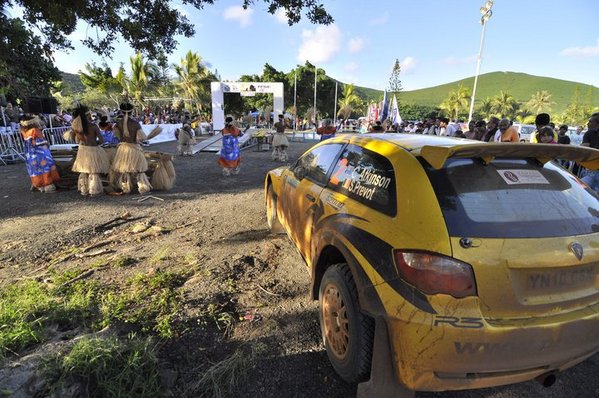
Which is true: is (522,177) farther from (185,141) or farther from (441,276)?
(185,141)

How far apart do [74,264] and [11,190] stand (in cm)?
570

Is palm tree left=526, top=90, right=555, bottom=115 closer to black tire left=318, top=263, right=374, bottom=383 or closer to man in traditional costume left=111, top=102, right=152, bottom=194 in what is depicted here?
man in traditional costume left=111, top=102, right=152, bottom=194

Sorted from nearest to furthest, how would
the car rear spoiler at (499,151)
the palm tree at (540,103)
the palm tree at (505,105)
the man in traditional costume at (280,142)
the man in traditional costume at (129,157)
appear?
the car rear spoiler at (499,151)
the man in traditional costume at (129,157)
the man in traditional costume at (280,142)
the palm tree at (505,105)
the palm tree at (540,103)

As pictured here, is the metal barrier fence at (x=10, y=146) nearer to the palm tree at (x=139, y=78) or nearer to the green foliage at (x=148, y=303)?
the green foliage at (x=148, y=303)

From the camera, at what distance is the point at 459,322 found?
Answer: 164 cm

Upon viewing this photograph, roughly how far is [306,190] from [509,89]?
15972 centimetres

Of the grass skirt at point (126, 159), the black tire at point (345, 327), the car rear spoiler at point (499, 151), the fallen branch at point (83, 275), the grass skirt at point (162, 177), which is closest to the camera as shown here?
the car rear spoiler at point (499, 151)

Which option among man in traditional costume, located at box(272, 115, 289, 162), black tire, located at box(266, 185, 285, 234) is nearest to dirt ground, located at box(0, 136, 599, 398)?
black tire, located at box(266, 185, 285, 234)

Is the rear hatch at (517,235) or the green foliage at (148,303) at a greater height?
the rear hatch at (517,235)

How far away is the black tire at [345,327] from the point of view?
2029mm

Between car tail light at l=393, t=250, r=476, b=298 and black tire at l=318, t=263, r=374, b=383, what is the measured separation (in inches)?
18.7

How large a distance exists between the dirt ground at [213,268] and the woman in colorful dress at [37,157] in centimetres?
32

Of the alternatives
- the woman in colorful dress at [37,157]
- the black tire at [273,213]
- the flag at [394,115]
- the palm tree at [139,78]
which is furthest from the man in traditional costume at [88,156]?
the palm tree at [139,78]

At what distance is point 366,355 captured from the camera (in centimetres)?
203
